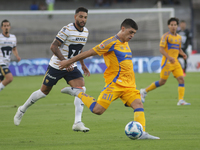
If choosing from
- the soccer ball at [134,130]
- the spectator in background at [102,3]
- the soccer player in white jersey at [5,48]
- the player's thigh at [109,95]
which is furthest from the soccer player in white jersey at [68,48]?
the spectator in background at [102,3]

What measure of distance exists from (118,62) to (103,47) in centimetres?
37

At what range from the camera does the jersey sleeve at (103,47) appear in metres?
5.54

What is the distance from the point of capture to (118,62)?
574cm

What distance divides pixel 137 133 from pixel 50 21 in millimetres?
18437

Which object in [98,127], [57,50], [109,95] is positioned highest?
[57,50]

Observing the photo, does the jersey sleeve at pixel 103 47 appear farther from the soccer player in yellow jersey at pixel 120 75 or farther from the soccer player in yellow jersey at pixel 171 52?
the soccer player in yellow jersey at pixel 171 52

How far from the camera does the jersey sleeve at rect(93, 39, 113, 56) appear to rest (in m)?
5.54

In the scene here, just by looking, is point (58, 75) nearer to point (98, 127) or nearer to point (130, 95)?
point (98, 127)

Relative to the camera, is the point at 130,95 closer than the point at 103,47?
No

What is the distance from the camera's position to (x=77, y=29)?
22.7 ft

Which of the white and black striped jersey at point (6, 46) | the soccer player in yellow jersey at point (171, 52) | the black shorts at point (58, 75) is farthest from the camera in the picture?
the white and black striped jersey at point (6, 46)

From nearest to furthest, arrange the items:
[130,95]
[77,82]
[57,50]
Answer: [130,95]
[57,50]
[77,82]

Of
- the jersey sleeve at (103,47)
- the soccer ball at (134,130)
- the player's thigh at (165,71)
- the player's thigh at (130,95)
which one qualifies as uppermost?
the jersey sleeve at (103,47)

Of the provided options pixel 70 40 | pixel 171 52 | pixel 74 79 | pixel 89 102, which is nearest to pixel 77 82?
pixel 74 79
